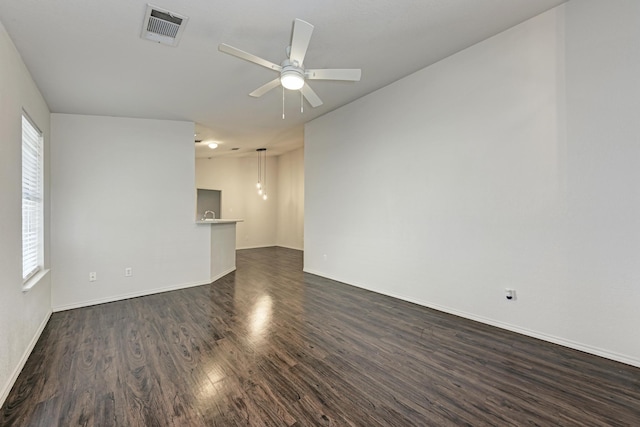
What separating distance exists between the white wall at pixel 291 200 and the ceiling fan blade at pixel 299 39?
6.66 metres

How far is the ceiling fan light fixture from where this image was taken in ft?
7.72

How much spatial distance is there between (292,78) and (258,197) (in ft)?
24.8

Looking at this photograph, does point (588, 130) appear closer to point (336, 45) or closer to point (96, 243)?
point (336, 45)

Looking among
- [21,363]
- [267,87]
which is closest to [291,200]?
[267,87]

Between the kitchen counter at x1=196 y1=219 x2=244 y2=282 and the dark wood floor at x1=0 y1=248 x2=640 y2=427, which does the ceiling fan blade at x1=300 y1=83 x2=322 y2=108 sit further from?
the kitchen counter at x1=196 y1=219 x2=244 y2=282

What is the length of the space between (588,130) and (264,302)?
389cm

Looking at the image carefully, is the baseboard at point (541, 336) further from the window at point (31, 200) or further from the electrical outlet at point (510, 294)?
the window at point (31, 200)

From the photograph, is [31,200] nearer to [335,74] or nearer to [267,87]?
[267,87]

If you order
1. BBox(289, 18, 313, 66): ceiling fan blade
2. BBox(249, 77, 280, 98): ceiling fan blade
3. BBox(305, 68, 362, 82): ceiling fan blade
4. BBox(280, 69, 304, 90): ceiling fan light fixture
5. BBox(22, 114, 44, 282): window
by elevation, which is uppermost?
BBox(289, 18, 313, 66): ceiling fan blade

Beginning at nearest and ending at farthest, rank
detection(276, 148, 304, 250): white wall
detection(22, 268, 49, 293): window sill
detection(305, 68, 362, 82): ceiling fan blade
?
1. detection(305, 68, 362, 82): ceiling fan blade
2. detection(22, 268, 49, 293): window sill
3. detection(276, 148, 304, 250): white wall

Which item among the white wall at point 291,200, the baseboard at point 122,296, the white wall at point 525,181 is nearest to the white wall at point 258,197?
the white wall at point 291,200

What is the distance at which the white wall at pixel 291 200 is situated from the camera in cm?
914

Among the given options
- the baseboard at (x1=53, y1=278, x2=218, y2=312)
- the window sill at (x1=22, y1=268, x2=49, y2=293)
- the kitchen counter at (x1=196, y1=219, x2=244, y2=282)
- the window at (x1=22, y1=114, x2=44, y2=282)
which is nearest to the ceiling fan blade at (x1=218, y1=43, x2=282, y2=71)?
the window at (x1=22, y1=114, x2=44, y2=282)

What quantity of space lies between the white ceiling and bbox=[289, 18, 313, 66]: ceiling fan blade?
355 millimetres
